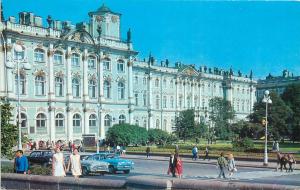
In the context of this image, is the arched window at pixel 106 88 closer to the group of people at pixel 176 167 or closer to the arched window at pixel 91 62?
the arched window at pixel 91 62

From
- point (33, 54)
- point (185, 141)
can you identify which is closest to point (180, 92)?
point (185, 141)

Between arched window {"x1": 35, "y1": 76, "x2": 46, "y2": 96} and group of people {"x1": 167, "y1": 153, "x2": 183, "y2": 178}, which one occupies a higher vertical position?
arched window {"x1": 35, "y1": 76, "x2": 46, "y2": 96}

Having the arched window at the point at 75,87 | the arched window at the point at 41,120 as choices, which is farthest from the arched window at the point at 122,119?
the arched window at the point at 41,120

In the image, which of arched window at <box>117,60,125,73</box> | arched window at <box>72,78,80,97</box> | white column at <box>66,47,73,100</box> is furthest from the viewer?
arched window at <box>117,60,125,73</box>

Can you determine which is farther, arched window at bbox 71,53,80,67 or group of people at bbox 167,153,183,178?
arched window at bbox 71,53,80,67

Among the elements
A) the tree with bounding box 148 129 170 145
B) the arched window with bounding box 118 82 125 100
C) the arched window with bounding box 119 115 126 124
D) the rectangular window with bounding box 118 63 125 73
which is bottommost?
the tree with bounding box 148 129 170 145

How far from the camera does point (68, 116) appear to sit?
2488 inches

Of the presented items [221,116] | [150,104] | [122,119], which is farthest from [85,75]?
[221,116]

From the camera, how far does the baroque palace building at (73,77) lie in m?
58.0

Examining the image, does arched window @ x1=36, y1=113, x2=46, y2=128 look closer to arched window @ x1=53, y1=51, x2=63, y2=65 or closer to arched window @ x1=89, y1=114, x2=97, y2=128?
arched window @ x1=53, y1=51, x2=63, y2=65

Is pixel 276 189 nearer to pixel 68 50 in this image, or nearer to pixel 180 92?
pixel 68 50

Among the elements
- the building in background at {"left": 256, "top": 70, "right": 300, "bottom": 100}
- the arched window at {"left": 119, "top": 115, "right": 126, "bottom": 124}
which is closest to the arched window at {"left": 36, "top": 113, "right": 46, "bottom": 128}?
the arched window at {"left": 119, "top": 115, "right": 126, "bottom": 124}

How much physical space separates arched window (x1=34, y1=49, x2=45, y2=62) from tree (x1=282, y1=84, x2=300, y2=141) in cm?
2776

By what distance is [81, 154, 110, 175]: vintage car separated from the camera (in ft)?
93.0
